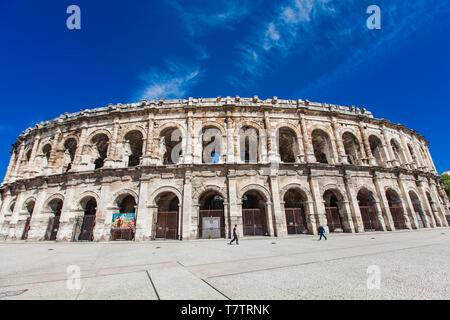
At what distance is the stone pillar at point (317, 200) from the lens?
1319 centimetres

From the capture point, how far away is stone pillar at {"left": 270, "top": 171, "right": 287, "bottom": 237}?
1264 cm

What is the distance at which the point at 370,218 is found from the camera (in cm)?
1495

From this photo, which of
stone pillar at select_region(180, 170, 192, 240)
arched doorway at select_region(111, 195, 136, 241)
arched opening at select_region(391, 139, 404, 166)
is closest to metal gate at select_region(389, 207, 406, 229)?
arched opening at select_region(391, 139, 404, 166)

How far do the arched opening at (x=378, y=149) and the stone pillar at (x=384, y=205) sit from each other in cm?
310

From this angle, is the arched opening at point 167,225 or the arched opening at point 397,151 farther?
the arched opening at point 397,151

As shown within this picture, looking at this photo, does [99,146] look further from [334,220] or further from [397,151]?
[397,151]

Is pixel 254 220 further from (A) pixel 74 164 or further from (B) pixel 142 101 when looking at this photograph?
(A) pixel 74 164

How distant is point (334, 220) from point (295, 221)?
139 inches

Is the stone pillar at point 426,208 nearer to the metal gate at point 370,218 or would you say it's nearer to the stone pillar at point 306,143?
the metal gate at point 370,218

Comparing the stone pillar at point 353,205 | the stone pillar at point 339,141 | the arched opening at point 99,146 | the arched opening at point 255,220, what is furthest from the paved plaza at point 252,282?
the arched opening at point 99,146

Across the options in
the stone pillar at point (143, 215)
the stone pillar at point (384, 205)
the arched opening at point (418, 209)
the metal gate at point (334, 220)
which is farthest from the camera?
the arched opening at point (418, 209)

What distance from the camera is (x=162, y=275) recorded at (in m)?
4.18

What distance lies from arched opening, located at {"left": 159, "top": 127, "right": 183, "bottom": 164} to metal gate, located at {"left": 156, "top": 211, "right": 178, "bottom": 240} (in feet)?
15.2
